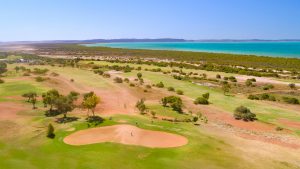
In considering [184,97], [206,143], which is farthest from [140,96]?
Result: [206,143]

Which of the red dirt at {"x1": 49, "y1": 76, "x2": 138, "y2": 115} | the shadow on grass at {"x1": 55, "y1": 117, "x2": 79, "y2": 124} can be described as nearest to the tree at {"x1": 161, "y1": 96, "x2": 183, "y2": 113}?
the red dirt at {"x1": 49, "y1": 76, "x2": 138, "y2": 115}

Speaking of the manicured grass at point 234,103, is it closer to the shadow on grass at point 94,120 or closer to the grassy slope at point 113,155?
the grassy slope at point 113,155

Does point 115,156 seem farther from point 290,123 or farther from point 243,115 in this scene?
point 290,123

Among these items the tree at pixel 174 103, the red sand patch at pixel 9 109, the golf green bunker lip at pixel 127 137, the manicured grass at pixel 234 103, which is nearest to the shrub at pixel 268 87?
the manicured grass at pixel 234 103

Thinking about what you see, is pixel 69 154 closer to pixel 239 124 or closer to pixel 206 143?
pixel 206 143

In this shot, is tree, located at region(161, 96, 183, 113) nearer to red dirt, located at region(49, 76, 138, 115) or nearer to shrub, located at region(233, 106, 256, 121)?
red dirt, located at region(49, 76, 138, 115)
